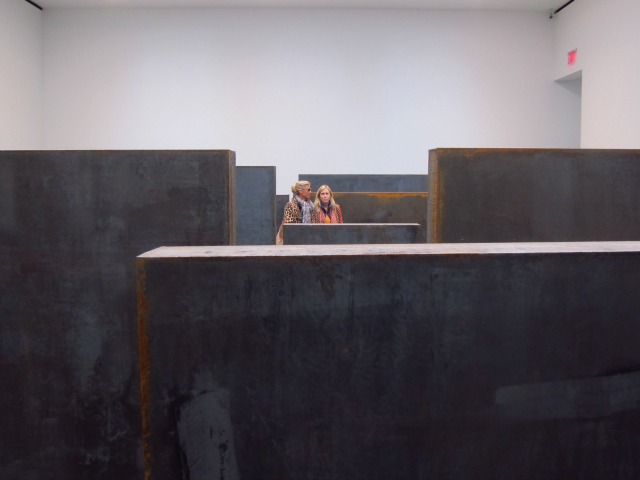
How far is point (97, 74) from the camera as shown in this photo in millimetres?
11391

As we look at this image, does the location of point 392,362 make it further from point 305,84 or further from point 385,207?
point 305,84

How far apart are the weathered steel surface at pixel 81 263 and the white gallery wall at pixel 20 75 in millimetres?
8594

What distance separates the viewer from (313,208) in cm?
632

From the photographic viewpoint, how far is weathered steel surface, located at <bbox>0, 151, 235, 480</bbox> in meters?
2.36

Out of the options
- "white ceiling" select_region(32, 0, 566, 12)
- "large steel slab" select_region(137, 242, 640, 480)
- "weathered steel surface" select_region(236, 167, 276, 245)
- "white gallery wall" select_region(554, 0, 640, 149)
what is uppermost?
"white ceiling" select_region(32, 0, 566, 12)

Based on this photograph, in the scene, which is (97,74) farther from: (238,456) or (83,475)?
(238,456)

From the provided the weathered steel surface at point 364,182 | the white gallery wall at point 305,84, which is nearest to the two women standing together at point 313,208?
the weathered steel surface at point 364,182

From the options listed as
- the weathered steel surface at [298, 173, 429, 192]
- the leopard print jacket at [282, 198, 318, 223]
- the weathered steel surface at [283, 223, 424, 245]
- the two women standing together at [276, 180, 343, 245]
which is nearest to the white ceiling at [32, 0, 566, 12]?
the weathered steel surface at [298, 173, 429, 192]

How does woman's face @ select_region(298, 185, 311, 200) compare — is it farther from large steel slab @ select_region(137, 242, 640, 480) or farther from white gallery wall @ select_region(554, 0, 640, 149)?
large steel slab @ select_region(137, 242, 640, 480)

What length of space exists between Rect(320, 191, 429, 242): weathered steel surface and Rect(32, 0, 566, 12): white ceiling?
5.91 metres

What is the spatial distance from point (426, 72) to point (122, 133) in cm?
551

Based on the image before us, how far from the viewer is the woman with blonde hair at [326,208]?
611cm

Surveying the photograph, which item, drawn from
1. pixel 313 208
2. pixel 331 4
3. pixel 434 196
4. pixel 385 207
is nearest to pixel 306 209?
pixel 313 208

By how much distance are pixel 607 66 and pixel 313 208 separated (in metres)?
5.55
